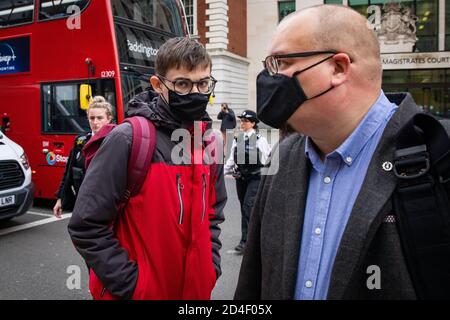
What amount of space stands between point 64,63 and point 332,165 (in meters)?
7.70

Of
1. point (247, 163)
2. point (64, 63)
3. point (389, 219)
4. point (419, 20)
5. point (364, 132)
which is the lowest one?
point (247, 163)

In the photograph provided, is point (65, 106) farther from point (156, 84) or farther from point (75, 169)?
point (156, 84)

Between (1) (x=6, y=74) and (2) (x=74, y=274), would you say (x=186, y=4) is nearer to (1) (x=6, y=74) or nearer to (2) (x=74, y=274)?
(1) (x=6, y=74)

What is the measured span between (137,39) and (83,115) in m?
1.74

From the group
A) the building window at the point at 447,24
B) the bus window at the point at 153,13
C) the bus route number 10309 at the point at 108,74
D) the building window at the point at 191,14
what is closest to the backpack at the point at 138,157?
the bus route number 10309 at the point at 108,74

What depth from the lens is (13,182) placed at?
6586 mm

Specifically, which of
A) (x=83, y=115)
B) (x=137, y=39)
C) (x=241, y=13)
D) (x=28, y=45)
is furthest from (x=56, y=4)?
(x=241, y=13)

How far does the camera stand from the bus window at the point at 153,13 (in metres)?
7.93

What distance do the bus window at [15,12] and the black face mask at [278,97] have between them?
848 centimetres

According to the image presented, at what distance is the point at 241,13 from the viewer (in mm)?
24594

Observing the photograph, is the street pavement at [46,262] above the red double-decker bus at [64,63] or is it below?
below

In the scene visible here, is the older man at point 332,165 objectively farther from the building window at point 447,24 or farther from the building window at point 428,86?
the building window at point 447,24

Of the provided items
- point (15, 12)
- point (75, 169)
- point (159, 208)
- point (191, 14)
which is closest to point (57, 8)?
point (15, 12)
